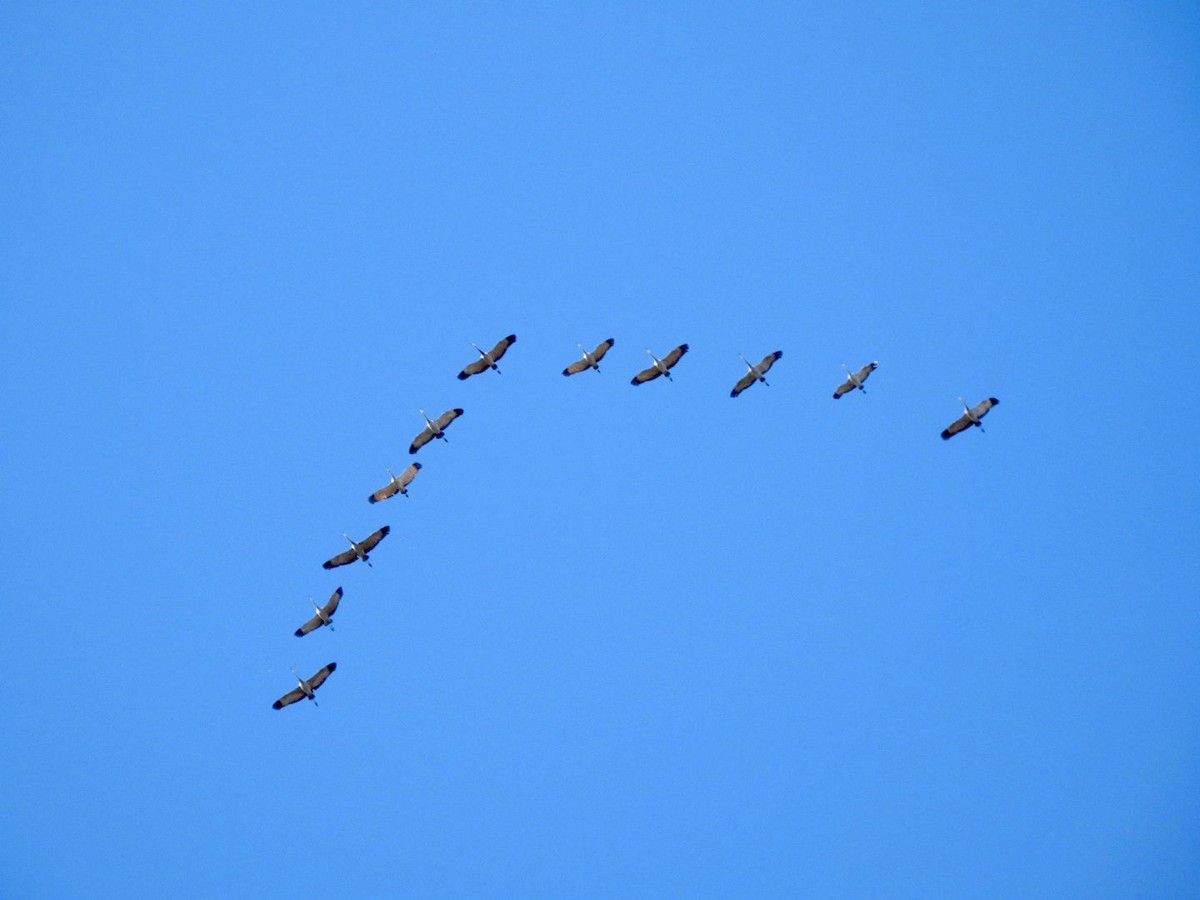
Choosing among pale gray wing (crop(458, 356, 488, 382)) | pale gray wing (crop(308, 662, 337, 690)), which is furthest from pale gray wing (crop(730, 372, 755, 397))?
pale gray wing (crop(308, 662, 337, 690))

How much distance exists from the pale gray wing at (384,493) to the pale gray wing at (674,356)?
1049 cm

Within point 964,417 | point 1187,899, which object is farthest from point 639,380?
point 1187,899

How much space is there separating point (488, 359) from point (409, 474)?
4.88m

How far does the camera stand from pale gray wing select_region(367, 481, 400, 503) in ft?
131

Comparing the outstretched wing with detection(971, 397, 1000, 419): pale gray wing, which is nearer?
the outstretched wing

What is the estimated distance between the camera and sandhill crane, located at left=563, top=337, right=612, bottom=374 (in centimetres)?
4109

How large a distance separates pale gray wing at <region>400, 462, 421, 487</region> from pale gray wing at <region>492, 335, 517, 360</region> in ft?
15.4

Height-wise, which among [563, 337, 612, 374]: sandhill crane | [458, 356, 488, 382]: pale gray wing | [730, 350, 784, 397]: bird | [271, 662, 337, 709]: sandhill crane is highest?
[730, 350, 784, 397]: bird

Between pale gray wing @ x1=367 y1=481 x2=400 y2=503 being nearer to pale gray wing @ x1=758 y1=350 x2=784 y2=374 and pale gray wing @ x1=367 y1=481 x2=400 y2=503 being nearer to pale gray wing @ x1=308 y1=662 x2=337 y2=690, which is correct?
pale gray wing @ x1=308 y1=662 x2=337 y2=690

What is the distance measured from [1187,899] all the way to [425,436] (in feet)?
194

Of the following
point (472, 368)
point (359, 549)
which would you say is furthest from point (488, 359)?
point (359, 549)

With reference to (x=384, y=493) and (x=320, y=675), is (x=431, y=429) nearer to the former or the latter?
(x=384, y=493)

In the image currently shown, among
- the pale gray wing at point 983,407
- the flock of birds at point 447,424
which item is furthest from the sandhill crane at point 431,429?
the pale gray wing at point 983,407

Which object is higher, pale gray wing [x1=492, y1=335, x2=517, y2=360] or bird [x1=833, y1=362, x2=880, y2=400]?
bird [x1=833, y1=362, x2=880, y2=400]
